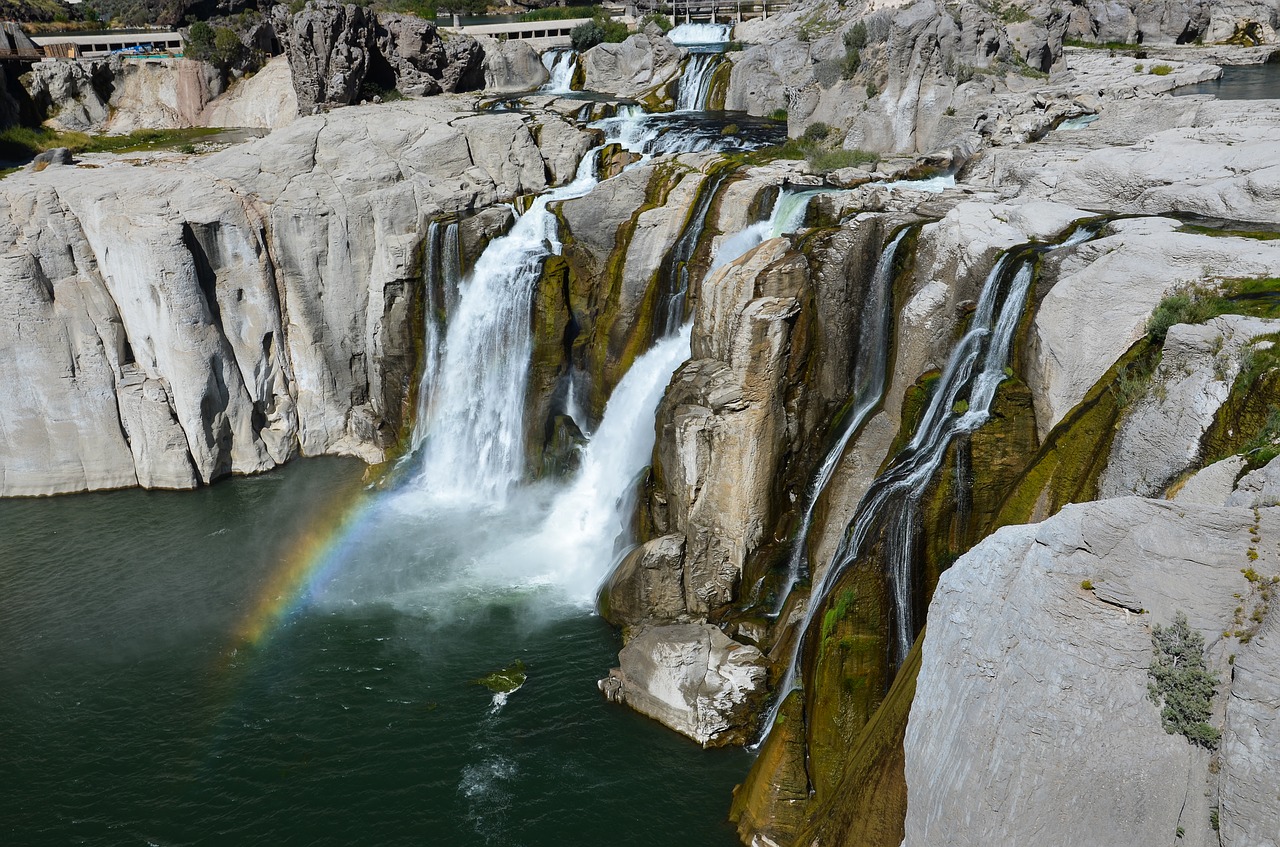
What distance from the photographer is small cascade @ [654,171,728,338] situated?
24688 mm

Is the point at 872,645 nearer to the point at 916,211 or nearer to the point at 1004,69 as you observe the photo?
the point at 916,211

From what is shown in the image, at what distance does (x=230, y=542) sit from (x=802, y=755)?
18.1m

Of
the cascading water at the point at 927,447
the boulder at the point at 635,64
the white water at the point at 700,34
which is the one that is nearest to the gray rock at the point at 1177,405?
the cascading water at the point at 927,447

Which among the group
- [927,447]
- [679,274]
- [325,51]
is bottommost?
[927,447]

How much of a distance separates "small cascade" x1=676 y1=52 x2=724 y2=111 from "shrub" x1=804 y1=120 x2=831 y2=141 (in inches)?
331

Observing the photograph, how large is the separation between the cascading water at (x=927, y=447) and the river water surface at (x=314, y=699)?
3919 mm

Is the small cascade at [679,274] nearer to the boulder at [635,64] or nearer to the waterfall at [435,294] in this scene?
the waterfall at [435,294]

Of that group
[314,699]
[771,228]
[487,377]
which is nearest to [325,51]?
[487,377]

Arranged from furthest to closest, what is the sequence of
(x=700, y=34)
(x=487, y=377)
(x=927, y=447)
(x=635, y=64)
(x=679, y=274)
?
(x=700, y=34), (x=635, y=64), (x=487, y=377), (x=679, y=274), (x=927, y=447)

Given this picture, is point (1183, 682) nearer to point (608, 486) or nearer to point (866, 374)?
point (866, 374)

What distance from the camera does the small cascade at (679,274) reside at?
81.0 feet

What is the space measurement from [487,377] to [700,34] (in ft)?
94.3

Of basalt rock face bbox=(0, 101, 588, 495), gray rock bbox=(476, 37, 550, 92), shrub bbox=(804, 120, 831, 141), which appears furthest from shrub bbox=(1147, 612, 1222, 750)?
gray rock bbox=(476, 37, 550, 92)

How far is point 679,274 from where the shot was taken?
24984mm
